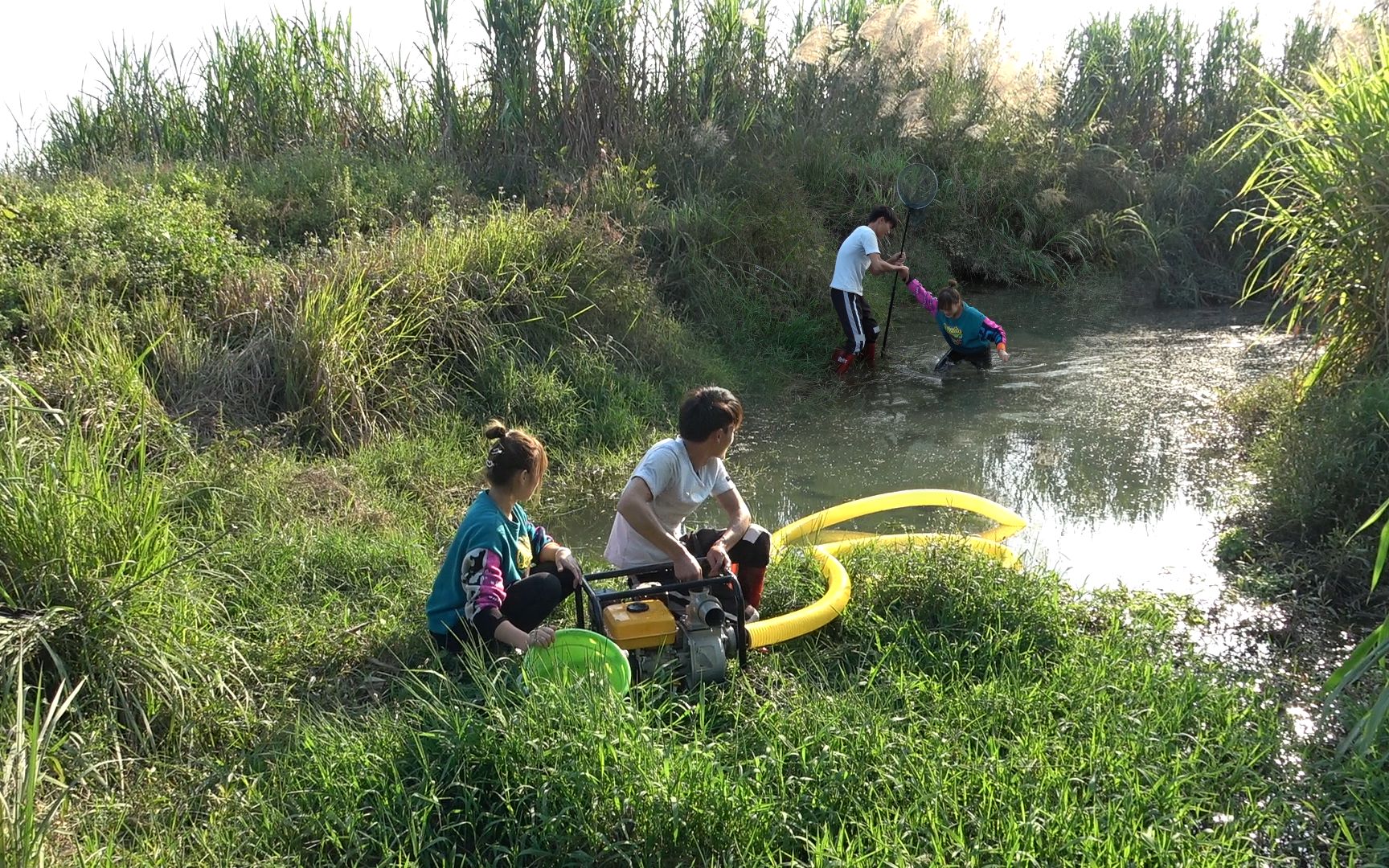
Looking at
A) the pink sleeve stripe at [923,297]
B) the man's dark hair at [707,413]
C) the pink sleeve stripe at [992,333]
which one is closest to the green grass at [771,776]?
the man's dark hair at [707,413]

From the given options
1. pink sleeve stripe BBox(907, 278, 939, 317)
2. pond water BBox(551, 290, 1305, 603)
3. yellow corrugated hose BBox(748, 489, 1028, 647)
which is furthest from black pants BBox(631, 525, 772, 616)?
pink sleeve stripe BBox(907, 278, 939, 317)

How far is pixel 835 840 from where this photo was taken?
313 centimetres

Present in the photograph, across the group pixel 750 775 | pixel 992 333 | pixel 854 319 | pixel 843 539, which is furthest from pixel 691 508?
pixel 992 333

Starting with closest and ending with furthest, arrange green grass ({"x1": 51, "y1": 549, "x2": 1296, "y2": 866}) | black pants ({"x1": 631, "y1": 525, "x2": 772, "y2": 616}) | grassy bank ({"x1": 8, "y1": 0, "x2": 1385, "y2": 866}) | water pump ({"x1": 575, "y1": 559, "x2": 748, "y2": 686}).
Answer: green grass ({"x1": 51, "y1": 549, "x2": 1296, "y2": 866})
grassy bank ({"x1": 8, "y1": 0, "x2": 1385, "y2": 866})
water pump ({"x1": 575, "y1": 559, "x2": 748, "y2": 686})
black pants ({"x1": 631, "y1": 525, "x2": 772, "y2": 616})

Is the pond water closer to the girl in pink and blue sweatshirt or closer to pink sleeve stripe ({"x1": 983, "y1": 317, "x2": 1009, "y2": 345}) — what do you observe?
the girl in pink and blue sweatshirt

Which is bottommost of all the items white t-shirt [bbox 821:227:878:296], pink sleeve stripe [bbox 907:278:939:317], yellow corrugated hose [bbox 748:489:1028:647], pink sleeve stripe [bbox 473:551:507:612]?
yellow corrugated hose [bbox 748:489:1028:647]

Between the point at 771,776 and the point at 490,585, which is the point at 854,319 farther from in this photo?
the point at 771,776

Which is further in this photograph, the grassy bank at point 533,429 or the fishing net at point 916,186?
the fishing net at point 916,186

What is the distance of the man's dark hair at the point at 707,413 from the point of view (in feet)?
13.9

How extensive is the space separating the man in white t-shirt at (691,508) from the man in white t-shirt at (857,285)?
18.3 ft

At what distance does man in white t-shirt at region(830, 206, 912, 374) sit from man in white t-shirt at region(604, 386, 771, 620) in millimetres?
5563

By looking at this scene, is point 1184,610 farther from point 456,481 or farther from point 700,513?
point 456,481

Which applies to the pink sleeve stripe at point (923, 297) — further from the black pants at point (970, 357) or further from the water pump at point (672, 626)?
the water pump at point (672, 626)

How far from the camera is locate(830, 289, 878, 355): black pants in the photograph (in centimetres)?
988
